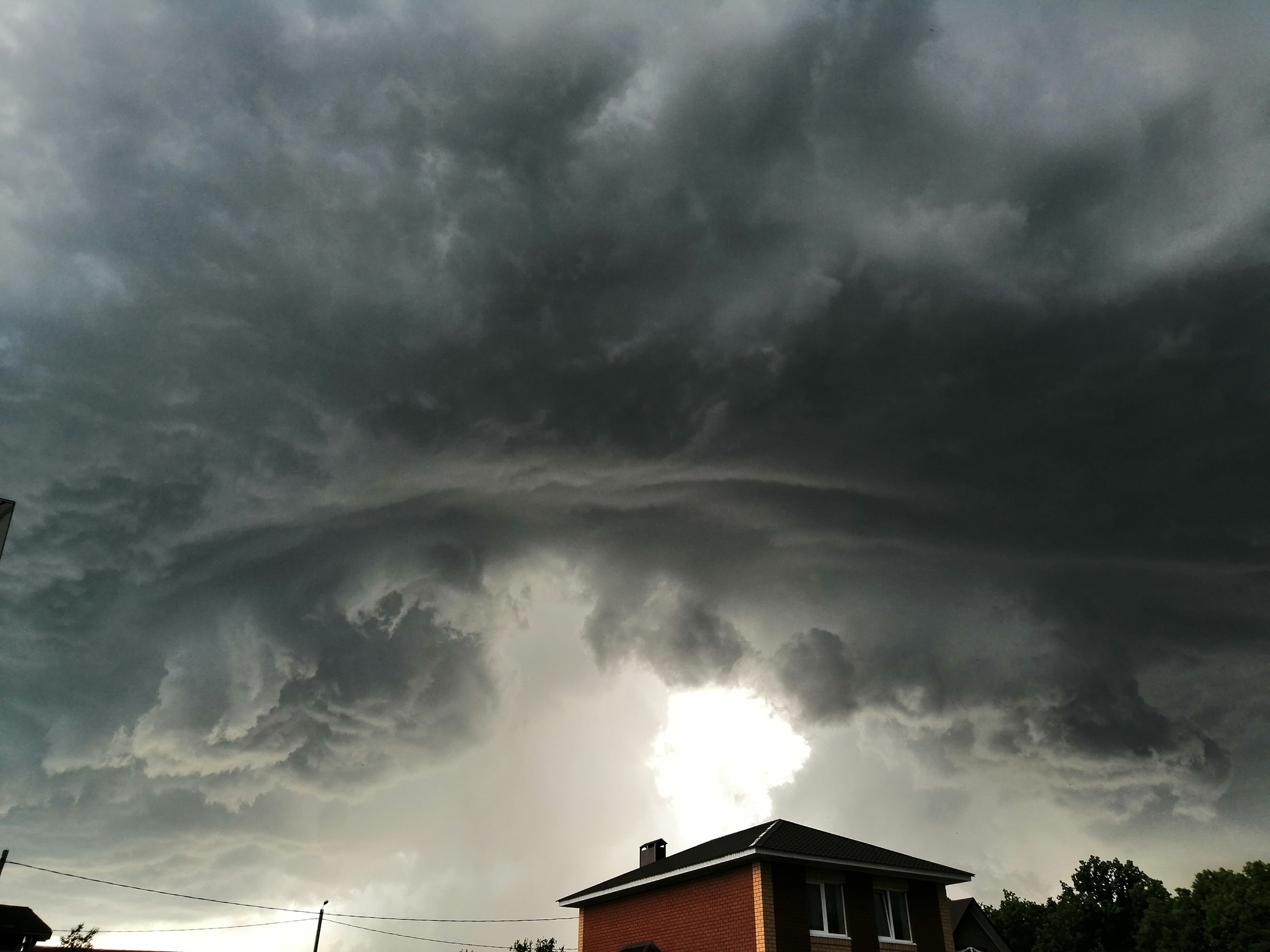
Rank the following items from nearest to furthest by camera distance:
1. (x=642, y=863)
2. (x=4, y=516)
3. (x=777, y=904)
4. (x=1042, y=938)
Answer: (x=4, y=516), (x=777, y=904), (x=642, y=863), (x=1042, y=938)

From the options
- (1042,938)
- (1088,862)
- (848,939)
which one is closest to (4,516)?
(848,939)

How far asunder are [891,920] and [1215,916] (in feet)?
154

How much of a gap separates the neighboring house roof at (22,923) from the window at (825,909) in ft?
91.8

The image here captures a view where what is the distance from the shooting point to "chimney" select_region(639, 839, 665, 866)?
35.6 meters

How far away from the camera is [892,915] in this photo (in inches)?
1144

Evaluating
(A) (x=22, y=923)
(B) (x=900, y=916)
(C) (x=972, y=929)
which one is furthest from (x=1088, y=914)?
(A) (x=22, y=923)

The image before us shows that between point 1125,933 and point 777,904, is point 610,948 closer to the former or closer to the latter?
point 777,904

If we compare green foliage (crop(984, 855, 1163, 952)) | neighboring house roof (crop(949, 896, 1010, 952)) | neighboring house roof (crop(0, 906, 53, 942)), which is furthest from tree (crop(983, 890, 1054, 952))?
neighboring house roof (crop(0, 906, 53, 942))

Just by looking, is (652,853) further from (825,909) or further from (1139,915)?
(1139,915)

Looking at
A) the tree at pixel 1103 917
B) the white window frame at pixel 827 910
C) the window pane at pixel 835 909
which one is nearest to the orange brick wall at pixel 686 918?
the white window frame at pixel 827 910

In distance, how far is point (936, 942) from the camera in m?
29.5

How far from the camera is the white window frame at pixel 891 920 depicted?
28.5 meters

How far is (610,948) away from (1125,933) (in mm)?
63104

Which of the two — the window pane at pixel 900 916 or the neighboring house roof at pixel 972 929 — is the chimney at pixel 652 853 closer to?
the window pane at pixel 900 916
